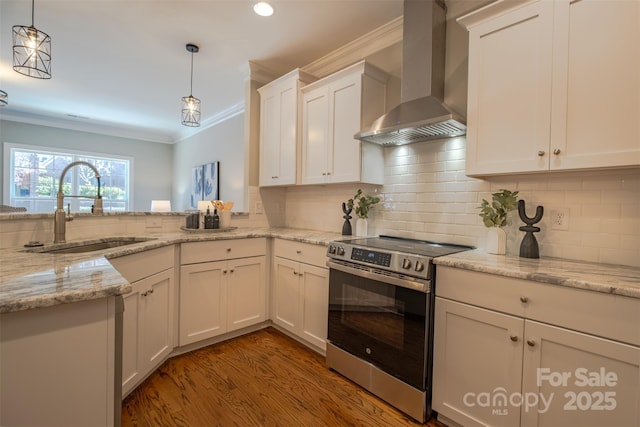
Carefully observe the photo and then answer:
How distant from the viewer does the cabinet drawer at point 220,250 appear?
2398mm

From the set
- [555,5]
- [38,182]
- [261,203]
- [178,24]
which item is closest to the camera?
[555,5]

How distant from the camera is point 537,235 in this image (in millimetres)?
1854

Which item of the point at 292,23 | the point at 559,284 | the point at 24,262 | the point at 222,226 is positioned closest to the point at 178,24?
the point at 292,23

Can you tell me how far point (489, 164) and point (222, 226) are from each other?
88.9 inches

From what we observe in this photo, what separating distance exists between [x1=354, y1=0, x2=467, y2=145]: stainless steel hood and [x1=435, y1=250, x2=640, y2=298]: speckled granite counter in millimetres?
868

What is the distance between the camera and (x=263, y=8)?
93.7 inches

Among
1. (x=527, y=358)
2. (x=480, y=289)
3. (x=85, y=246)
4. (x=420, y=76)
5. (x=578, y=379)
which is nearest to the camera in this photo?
(x=578, y=379)

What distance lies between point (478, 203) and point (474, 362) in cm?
102

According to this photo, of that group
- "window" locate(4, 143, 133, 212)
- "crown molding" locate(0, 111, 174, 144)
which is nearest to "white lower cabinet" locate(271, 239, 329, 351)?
"window" locate(4, 143, 133, 212)

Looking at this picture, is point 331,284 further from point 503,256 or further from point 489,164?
point 489,164

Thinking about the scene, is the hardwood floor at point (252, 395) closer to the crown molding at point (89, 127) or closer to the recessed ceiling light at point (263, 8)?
the recessed ceiling light at point (263, 8)

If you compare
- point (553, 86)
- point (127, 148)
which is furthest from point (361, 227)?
point (127, 148)

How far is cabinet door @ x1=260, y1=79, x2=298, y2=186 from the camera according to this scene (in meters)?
3.01

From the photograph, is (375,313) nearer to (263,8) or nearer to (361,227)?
(361,227)
